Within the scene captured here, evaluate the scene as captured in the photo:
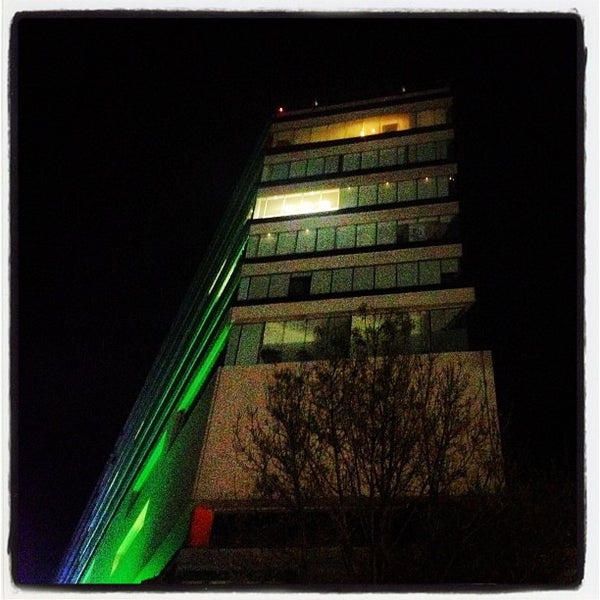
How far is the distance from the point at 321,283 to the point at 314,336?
2.64m

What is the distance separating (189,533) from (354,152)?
773 inches

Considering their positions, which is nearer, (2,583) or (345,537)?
(2,583)

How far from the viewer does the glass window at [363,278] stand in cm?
2777

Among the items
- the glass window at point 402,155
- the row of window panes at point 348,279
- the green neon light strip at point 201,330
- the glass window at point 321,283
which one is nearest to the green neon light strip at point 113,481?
the green neon light strip at point 201,330

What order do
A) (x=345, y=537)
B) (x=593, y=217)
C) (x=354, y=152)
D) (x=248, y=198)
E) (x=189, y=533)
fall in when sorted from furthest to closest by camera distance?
(x=248, y=198)
(x=354, y=152)
(x=189, y=533)
(x=345, y=537)
(x=593, y=217)

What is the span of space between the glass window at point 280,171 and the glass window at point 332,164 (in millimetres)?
2042

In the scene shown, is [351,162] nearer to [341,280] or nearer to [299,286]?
[341,280]

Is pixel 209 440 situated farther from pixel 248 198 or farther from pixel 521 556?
pixel 248 198

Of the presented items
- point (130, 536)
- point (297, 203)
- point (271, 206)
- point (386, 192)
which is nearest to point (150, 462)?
point (130, 536)

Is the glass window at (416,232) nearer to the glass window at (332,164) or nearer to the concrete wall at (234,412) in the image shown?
the glass window at (332,164)

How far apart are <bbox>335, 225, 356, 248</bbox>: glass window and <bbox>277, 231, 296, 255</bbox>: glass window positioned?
6.75 feet

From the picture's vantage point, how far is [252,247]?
30.7m

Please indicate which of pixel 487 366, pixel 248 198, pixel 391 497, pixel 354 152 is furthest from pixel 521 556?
pixel 248 198

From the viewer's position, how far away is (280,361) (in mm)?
25875
